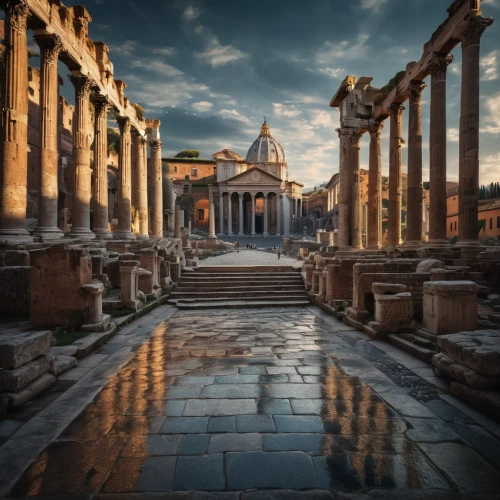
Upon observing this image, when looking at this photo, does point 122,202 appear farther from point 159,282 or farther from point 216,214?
point 216,214

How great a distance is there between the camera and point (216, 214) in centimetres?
6431

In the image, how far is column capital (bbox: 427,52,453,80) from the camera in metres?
12.1

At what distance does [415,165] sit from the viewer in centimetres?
1383

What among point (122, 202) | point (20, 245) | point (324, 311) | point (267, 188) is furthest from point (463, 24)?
point (267, 188)

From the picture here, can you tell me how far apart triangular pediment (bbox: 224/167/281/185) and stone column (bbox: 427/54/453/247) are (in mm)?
50189

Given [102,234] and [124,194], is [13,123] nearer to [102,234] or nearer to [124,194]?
[102,234]

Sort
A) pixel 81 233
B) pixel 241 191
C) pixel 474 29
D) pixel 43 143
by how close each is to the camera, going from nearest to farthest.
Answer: pixel 474 29 < pixel 43 143 < pixel 81 233 < pixel 241 191

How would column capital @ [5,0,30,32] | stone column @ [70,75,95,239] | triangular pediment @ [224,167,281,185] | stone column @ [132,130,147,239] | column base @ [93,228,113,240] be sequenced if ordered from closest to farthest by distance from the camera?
column capital @ [5,0,30,32], stone column @ [70,75,95,239], column base @ [93,228,113,240], stone column @ [132,130,147,239], triangular pediment @ [224,167,281,185]

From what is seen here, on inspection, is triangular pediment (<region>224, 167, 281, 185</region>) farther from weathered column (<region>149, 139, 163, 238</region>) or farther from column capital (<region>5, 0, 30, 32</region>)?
column capital (<region>5, 0, 30, 32</region>)

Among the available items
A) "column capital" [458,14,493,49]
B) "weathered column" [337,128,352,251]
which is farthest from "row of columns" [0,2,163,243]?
"column capital" [458,14,493,49]

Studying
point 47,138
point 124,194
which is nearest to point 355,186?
point 47,138

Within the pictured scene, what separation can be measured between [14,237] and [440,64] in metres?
15.0

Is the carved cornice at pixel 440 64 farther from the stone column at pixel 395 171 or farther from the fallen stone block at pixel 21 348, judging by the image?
the fallen stone block at pixel 21 348

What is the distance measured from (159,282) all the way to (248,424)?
9393mm
